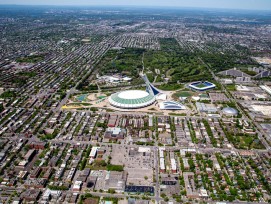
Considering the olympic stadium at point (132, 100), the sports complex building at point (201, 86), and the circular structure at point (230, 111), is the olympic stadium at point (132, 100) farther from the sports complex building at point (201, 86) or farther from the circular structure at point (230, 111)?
the circular structure at point (230, 111)

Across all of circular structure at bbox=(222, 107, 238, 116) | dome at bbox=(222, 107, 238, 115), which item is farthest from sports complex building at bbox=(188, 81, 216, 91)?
circular structure at bbox=(222, 107, 238, 116)

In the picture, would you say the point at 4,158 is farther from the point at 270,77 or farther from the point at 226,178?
the point at 270,77

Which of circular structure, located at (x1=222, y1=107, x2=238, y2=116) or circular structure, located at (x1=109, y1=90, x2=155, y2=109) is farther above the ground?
circular structure, located at (x1=109, y1=90, x2=155, y2=109)

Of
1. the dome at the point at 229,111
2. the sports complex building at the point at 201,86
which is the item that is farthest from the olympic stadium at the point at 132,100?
the dome at the point at 229,111

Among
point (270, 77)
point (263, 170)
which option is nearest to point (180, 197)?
point (263, 170)

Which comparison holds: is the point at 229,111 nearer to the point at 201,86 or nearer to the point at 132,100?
the point at 201,86

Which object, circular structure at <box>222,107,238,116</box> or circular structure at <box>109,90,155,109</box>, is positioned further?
circular structure at <box>109,90,155,109</box>

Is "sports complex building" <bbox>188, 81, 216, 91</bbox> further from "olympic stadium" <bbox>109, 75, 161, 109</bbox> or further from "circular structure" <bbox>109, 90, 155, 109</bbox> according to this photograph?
"circular structure" <bbox>109, 90, 155, 109</bbox>
